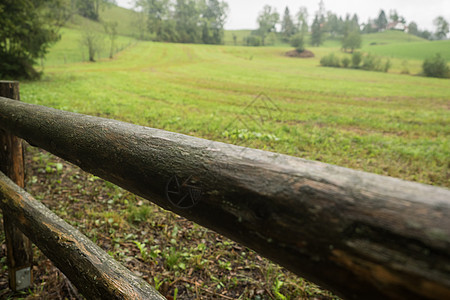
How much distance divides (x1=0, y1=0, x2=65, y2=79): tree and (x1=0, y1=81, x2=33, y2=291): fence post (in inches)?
666

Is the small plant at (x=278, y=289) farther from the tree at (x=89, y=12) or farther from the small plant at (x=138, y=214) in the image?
the tree at (x=89, y=12)

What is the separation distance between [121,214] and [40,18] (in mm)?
19889

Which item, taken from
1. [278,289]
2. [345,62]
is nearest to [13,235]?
[278,289]

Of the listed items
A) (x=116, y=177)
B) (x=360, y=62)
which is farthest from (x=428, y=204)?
(x=360, y=62)

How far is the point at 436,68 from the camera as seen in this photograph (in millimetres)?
29672

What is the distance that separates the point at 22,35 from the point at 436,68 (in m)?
39.1

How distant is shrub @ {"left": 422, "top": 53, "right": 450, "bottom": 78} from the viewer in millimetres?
28933

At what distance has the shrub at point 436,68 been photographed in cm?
2893

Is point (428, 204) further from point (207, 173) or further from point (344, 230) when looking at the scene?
point (207, 173)

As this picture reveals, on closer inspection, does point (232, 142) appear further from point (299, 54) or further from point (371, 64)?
point (299, 54)

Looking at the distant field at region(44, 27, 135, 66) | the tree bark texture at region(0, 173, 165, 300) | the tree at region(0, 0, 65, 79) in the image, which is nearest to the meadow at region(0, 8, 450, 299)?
the tree bark texture at region(0, 173, 165, 300)

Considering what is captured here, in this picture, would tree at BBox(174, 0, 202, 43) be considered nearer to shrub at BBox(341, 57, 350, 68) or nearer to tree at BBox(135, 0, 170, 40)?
tree at BBox(135, 0, 170, 40)

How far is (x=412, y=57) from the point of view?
43.0 meters

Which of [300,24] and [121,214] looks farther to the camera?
[300,24]
